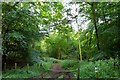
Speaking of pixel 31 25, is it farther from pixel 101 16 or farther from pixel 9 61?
pixel 101 16

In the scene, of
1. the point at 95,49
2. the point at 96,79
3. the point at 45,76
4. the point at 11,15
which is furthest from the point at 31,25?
the point at 96,79

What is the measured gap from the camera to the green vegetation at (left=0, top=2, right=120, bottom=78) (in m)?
2.08

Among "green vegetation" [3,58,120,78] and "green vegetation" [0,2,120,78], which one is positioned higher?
"green vegetation" [0,2,120,78]

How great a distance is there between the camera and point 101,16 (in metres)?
2.22

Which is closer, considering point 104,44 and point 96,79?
point 96,79

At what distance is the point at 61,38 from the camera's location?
2.19m

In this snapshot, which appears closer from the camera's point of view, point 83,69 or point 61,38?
point 83,69

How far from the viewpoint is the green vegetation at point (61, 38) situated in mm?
2080

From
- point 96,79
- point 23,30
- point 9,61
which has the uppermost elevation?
point 23,30

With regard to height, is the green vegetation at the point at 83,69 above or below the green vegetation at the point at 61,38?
below

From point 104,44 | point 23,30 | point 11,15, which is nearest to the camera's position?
point 104,44

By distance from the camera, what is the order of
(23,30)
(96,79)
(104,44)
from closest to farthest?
(96,79) → (104,44) → (23,30)

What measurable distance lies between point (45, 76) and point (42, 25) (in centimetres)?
68

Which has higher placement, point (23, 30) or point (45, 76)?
point (23, 30)
